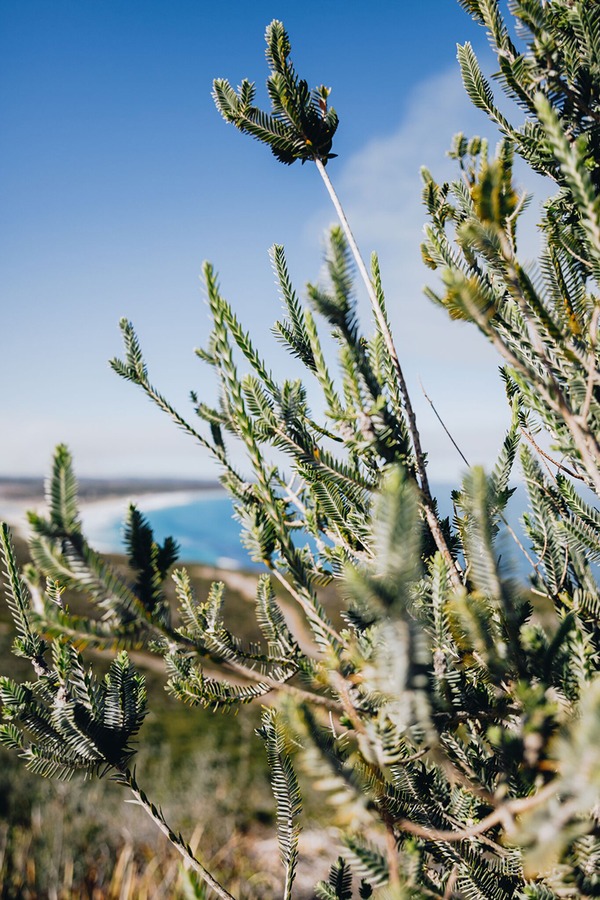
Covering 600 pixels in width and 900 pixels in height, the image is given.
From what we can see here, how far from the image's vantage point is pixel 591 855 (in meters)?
0.97

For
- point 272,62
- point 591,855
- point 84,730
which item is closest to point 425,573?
point 591,855

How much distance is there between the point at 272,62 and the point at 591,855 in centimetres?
189

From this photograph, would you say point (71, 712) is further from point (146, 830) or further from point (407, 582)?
point (146, 830)

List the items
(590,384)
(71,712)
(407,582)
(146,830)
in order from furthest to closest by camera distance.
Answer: (146,830)
(71,712)
(590,384)
(407,582)

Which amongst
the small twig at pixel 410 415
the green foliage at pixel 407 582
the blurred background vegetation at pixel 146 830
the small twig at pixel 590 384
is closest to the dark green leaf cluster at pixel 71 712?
the green foliage at pixel 407 582

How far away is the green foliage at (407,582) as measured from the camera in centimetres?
76

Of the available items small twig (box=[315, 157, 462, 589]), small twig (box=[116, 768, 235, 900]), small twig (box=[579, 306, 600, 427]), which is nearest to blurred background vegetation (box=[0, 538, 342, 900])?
small twig (box=[116, 768, 235, 900])

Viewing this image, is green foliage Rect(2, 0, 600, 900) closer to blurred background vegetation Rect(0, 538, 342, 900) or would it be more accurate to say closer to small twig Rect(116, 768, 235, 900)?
small twig Rect(116, 768, 235, 900)

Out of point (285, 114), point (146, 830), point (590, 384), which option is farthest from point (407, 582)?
point (146, 830)

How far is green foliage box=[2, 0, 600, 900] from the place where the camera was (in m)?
0.76

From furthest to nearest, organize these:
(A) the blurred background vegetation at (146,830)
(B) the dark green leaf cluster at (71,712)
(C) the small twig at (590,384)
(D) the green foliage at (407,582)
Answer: (A) the blurred background vegetation at (146,830) < (B) the dark green leaf cluster at (71,712) < (C) the small twig at (590,384) < (D) the green foliage at (407,582)

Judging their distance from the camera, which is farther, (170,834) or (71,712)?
(170,834)

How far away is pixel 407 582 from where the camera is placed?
662 mm

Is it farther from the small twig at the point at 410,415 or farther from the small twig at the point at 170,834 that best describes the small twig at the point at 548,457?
the small twig at the point at 170,834
